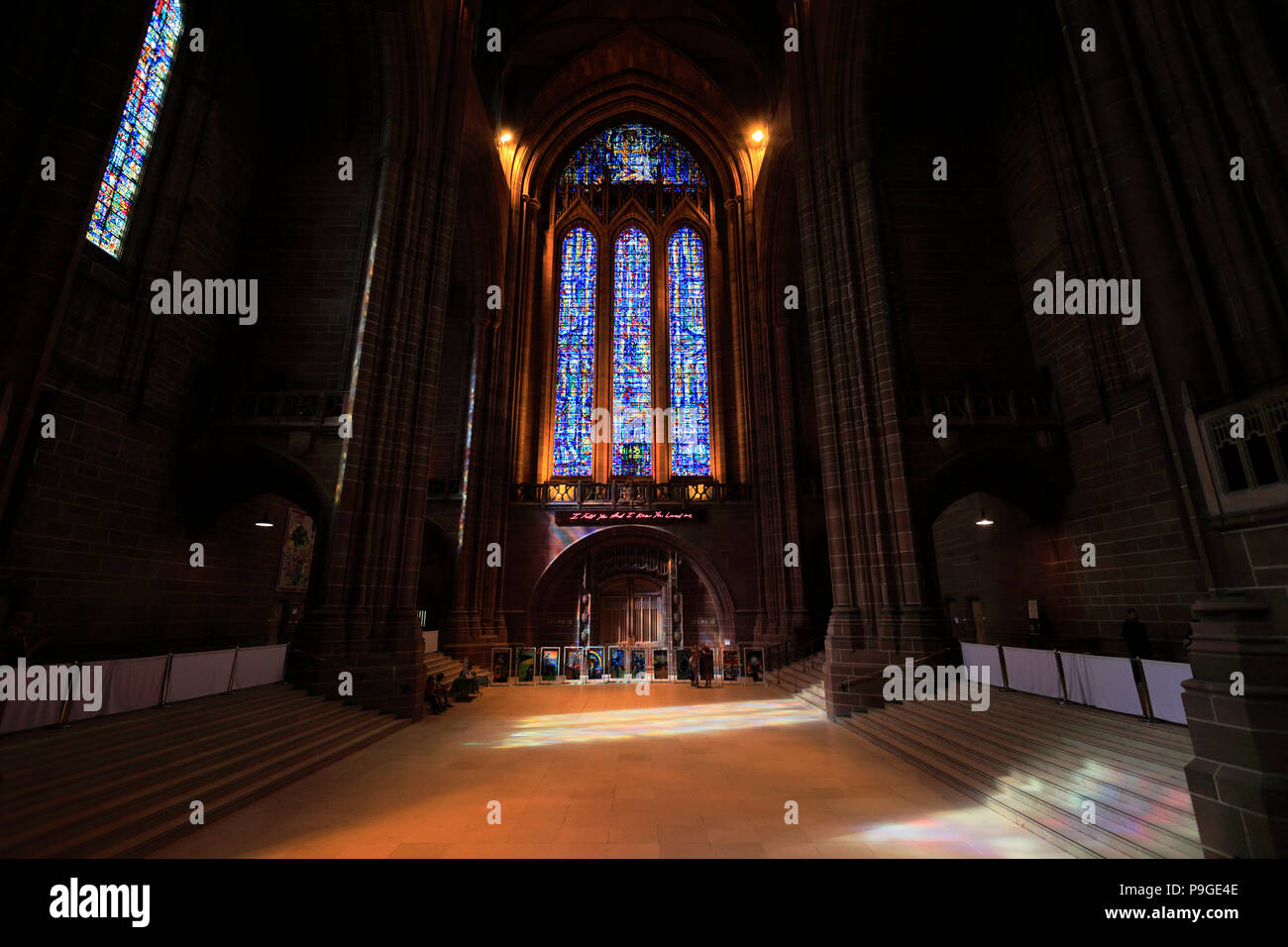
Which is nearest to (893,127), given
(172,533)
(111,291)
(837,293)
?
(837,293)

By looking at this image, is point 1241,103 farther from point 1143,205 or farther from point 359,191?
point 359,191

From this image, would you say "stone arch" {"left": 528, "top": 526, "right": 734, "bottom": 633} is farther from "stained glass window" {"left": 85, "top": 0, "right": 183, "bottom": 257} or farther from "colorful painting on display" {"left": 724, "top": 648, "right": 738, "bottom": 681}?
"stained glass window" {"left": 85, "top": 0, "right": 183, "bottom": 257}

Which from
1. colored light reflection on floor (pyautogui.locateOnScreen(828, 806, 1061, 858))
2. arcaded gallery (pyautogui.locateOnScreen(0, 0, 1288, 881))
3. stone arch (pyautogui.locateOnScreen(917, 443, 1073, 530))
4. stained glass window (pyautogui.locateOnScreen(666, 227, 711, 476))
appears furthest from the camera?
stained glass window (pyautogui.locateOnScreen(666, 227, 711, 476))

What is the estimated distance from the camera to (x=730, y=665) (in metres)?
15.6

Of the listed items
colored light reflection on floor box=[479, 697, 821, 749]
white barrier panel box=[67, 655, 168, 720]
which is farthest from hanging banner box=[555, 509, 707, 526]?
white barrier panel box=[67, 655, 168, 720]

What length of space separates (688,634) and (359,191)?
16.7 metres

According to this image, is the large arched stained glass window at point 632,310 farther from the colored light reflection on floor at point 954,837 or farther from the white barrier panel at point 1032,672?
the colored light reflection on floor at point 954,837

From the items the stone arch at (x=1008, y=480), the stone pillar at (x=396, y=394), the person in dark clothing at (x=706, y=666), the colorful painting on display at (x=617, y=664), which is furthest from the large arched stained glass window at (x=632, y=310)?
the stone arch at (x=1008, y=480)

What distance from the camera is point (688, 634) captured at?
19359 millimetres

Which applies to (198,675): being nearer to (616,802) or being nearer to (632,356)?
(616,802)

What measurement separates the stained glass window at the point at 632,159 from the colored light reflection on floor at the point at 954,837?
2479 centimetres

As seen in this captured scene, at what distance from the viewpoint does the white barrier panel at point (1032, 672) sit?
301 inches

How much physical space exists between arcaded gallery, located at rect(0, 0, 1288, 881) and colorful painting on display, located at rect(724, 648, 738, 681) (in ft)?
0.33

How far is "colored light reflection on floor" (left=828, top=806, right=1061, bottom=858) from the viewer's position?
441 centimetres
